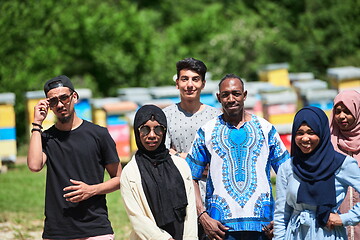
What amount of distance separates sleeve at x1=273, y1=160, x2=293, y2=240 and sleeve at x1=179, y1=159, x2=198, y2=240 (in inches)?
21.7

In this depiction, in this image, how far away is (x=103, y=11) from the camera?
73.3 ft

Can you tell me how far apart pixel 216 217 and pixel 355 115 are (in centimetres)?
134

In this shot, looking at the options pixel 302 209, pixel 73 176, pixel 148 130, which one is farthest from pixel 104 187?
pixel 302 209

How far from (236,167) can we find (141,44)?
56.2ft

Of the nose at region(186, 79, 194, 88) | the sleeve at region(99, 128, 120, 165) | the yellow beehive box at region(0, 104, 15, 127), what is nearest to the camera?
the sleeve at region(99, 128, 120, 165)

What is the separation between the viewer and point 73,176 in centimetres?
493

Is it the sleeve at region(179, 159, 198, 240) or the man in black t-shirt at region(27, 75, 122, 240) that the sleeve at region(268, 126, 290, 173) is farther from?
the man in black t-shirt at region(27, 75, 122, 240)

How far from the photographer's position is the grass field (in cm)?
916

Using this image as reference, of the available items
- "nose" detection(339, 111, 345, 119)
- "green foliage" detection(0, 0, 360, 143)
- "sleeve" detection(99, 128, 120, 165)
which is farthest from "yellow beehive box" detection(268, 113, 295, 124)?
"sleeve" detection(99, 128, 120, 165)

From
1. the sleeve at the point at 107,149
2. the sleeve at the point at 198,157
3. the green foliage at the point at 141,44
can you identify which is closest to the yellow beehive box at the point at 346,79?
the green foliage at the point at 141,44

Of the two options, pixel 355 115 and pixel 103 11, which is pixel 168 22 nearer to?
pixel 103 11

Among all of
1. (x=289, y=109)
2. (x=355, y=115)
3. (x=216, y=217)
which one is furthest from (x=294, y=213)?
(x=289, y=109)

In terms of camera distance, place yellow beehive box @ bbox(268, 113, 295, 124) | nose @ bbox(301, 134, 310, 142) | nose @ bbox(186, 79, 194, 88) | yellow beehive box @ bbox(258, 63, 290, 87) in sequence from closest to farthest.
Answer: nose @ bbox(301, 134, 310, 142)
nose @ bbox(186, 79, 194, 88)
yellow beehive box @ bbox(268, 113, 295, 124)
yellow beehive box @ bbox(258, 63, 290, 87)

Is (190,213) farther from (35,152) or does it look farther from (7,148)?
(7,148)
